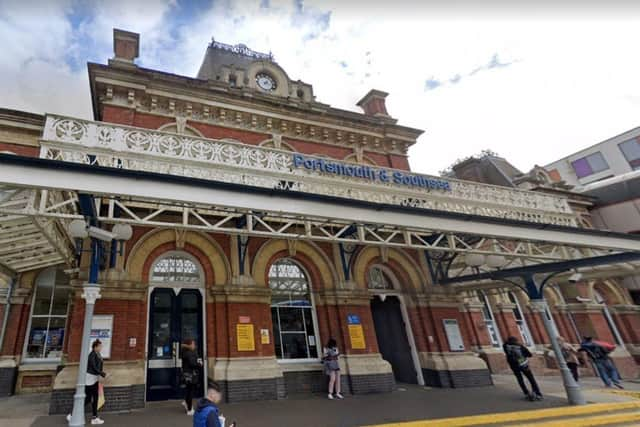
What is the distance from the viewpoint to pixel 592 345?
12.0 metres

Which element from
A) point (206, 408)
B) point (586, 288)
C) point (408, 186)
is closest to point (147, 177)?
point (206, 408)

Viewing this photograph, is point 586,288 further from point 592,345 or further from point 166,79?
point 166,79

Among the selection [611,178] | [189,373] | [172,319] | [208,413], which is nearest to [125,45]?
[172,319]

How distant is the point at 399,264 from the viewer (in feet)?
40.0

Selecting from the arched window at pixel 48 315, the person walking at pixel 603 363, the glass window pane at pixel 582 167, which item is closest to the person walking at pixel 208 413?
the arched window at pixel 48 315

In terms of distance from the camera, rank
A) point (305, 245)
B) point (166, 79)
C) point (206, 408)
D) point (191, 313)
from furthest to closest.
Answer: point (166, 79) → point (305, 245) → point (191, 313) → point (206, 408)

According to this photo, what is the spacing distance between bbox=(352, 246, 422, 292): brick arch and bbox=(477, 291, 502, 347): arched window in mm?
5164

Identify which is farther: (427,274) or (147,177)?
(427,274)

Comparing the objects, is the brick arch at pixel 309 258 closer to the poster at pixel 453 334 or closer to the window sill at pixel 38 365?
the poster at pixel 453 334

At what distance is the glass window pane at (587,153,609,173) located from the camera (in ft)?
102

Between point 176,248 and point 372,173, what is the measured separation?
5.74 m

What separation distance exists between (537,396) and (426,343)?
3738 mm

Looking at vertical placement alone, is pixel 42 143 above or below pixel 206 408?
above

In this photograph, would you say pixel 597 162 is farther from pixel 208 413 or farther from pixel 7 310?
pixel 7 310
